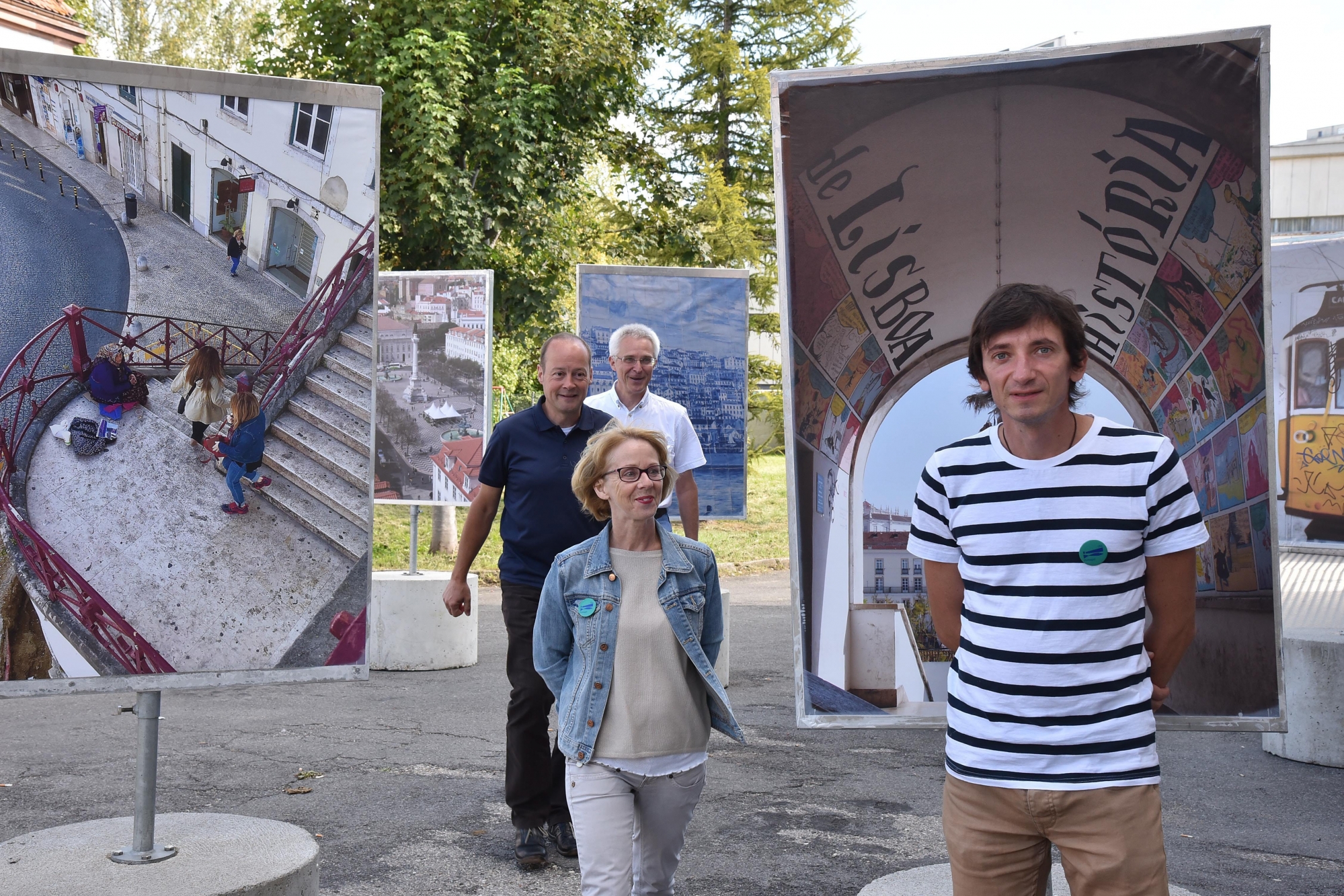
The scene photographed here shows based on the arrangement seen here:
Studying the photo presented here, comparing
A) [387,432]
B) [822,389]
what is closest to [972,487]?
[822,389]

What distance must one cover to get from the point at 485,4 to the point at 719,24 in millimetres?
13267

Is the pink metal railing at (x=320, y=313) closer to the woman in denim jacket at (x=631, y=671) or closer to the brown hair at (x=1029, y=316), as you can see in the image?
the woman in denim jacket at (x=631, y=671)

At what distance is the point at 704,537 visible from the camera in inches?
728

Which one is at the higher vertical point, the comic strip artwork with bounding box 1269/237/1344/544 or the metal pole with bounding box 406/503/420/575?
the comic strip artwork with bounding box 1269/237/1344/544

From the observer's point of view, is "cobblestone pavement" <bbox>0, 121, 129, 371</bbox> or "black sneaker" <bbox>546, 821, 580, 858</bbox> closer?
"cobblestone pavement" <bbox>0, 121, 129, 371</bbox>

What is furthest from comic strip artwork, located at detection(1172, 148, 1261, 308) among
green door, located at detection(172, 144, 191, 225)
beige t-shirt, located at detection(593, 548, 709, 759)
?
green door, located at detection(172, 144, 191, 225)

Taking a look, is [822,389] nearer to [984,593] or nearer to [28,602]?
[984,593]

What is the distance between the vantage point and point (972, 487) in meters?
2.47

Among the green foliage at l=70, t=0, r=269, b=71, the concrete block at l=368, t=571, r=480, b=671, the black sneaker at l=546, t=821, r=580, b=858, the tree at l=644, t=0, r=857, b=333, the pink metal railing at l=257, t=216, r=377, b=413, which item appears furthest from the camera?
the green foliage at l=70, t=0, r=269, b=71

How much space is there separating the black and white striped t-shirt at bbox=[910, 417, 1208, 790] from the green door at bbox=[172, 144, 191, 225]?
97.3 inches

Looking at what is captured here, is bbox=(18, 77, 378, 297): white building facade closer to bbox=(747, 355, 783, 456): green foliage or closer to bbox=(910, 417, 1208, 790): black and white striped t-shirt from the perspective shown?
bbox=(910, 417, 1208, 790): black and white striped t-shirt

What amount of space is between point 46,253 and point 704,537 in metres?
15.4

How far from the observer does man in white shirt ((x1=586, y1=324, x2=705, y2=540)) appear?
5906 millimetres

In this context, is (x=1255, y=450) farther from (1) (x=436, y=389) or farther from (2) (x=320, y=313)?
(1) (x=436, y=389)
